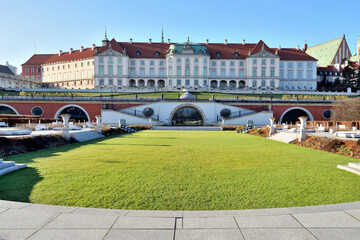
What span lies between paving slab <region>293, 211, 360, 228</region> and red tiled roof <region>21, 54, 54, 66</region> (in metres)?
107

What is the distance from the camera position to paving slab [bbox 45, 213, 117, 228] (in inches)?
157

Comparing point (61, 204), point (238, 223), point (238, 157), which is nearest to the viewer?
point (238, 223)

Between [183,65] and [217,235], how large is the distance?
70394 millimetres

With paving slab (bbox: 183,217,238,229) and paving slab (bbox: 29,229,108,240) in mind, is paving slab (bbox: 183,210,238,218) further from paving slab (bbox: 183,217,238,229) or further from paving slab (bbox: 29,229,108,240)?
paving slab (bbox: 29,229,108,240)

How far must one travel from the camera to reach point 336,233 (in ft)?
12.4

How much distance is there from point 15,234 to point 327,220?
5268 mm

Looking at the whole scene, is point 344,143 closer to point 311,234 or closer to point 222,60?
point 311,234

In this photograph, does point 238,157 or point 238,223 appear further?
point 238,157

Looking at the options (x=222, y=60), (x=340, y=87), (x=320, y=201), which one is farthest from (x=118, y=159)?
(x=340, y=87)

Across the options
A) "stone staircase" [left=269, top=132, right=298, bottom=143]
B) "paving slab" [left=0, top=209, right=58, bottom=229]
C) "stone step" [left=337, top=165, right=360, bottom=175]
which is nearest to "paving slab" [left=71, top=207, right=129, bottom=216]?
"paving slab" [left=0, top=209, right=58, bottom=229]

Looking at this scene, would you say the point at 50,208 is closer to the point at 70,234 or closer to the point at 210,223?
the point at 70,234

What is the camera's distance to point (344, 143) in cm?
1290

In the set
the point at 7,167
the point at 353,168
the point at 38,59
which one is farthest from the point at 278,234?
the point at 38,59

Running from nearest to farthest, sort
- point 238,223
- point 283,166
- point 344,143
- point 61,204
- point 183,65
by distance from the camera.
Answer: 1. point 238,223
2. point 61,204
3. point 283,166
4. point 344,143
5. point 183,65
